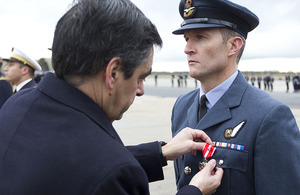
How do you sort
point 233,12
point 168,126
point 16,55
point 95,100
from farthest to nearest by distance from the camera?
1. point 168,126
2. point 16,55
3. point 233,12
4. point 95,100

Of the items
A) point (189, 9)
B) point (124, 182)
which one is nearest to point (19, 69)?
point (189, 9)

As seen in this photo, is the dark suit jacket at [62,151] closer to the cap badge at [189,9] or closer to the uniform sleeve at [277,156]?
the uniform sleeve at [277,156]

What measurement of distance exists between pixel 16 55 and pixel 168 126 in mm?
5068

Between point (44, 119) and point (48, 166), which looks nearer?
point (48, 166)

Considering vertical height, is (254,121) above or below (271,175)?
above

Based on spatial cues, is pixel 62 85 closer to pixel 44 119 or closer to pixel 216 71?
pixel 44 119

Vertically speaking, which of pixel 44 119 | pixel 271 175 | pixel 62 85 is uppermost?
pixel 62 85

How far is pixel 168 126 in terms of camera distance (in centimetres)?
864

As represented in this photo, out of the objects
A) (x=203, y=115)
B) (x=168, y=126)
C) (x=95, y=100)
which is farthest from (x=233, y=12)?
(x=168, y=126)

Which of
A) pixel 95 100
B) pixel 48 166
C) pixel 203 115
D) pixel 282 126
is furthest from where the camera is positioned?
pixel 203 115

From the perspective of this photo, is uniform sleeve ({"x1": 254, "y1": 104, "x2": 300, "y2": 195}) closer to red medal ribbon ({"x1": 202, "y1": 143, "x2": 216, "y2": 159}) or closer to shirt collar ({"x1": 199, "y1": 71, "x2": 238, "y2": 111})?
red medal ribbon ({"x1": 202, "y1": 143, "x2": 216, "y2": 159})

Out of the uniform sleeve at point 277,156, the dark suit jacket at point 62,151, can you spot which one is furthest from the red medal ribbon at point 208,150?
the dark suit jacket at point 62,151

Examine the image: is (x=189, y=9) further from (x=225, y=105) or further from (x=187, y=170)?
(x=187, y=170)

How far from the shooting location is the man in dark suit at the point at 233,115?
1606 millimetres
